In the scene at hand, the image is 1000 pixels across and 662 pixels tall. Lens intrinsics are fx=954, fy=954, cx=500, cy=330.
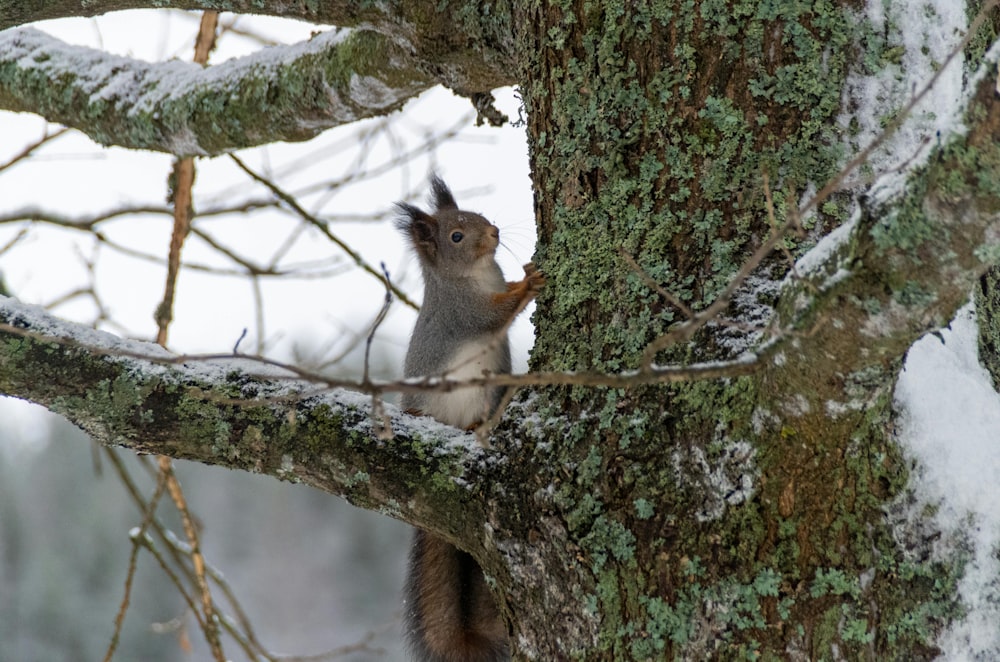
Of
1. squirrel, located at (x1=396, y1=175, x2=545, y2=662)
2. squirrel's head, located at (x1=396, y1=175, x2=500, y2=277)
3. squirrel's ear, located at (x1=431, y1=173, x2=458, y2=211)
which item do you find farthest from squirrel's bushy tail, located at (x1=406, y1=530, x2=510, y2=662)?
squirrel's ear, located at (x1=431, y1=173, x2=458, y2=211)

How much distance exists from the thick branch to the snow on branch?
949 millimetres

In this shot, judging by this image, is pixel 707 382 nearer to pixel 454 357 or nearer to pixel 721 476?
pixel 721 476

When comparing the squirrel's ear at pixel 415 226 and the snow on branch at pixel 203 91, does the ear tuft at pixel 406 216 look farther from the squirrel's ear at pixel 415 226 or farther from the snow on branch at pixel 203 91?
the snow on branch at pixel 203 91

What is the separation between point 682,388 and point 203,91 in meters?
1.62

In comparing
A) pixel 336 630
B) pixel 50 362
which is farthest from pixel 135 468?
pixel 50 362

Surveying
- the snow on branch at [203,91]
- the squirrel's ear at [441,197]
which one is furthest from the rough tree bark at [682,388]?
the squirrel's ear at [441,197]

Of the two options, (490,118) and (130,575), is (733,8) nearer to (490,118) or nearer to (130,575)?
(490,118)

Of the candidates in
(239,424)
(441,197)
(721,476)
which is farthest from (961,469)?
(441,197)

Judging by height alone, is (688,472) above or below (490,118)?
below

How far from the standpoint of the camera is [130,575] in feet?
7.99

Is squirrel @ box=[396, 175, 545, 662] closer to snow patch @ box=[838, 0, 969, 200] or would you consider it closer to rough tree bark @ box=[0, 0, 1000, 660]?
rough tree bark @ box=[0, 0, 1000, 660]

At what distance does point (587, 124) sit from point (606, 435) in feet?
1.62

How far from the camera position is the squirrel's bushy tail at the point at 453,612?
5.74 ft

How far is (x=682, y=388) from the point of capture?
129 cm
